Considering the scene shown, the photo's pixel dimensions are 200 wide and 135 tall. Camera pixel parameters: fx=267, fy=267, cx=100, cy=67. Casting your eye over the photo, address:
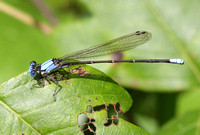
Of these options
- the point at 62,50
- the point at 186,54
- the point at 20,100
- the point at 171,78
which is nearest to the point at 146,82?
the point at 171,78

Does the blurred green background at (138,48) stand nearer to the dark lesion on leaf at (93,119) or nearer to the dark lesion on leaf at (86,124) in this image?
the dark lesion on leaf at (93,119)

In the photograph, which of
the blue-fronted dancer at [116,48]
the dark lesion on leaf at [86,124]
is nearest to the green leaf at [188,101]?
the blue-fronted dancer at [116,48]

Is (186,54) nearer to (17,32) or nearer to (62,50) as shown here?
(62,50)

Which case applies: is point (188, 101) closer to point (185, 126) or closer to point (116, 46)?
point (185, 126)

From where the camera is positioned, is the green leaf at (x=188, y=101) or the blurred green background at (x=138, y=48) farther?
the blurred green background at (x=138, y=48)

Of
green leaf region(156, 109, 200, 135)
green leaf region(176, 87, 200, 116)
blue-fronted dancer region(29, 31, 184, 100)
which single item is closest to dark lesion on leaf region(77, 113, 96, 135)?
blue-fronted dancer region(29, 31, 184, 100)

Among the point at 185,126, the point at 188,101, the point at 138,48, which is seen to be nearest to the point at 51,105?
the point at 185,126

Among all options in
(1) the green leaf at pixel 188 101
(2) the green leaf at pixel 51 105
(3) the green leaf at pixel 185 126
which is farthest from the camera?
(1) the green leaf at pixel 188 101
